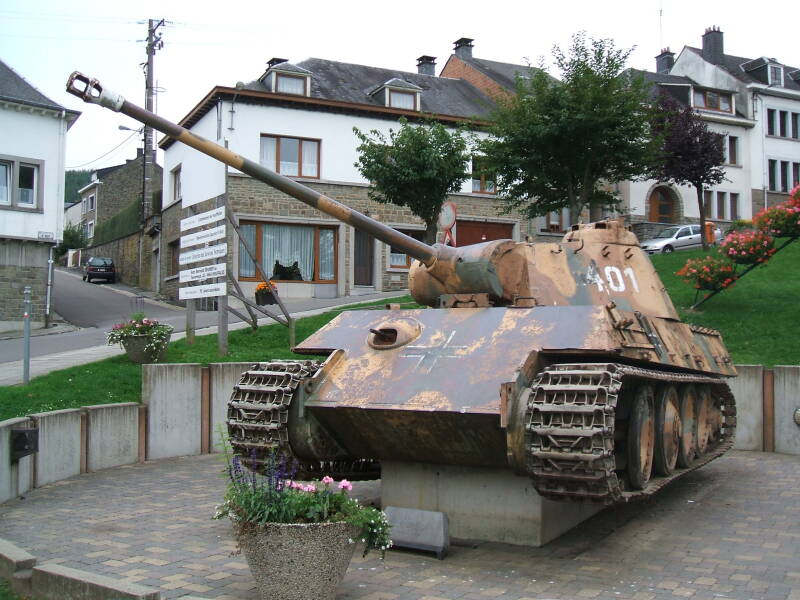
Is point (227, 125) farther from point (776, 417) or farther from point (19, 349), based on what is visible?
point (776, 417)

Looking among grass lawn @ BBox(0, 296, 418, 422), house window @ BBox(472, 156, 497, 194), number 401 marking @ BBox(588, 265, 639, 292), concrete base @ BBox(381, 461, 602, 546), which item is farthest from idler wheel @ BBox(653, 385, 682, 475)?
house window @ BBox(472, 156, 497, 194)

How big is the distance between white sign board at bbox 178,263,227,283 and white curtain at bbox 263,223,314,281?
1432cm

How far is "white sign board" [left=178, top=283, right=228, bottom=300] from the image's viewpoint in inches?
573

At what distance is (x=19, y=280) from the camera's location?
2405 cm

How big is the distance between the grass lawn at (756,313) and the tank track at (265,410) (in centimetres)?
1038

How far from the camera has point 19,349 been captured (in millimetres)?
18859

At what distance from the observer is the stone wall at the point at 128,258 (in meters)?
40.3

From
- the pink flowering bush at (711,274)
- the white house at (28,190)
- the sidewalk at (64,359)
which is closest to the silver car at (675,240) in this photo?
the pink flowering bush at (711,274)

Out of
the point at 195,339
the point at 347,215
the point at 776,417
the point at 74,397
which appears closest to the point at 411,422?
the point at 347,215

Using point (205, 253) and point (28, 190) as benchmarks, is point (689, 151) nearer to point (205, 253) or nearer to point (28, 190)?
point (28, 190)

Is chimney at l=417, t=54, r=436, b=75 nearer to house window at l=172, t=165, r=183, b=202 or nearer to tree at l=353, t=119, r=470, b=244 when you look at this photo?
house window at l=172, t=165, r=183, b=202

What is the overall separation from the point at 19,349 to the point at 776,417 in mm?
14569

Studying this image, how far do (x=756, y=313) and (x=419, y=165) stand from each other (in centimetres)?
891

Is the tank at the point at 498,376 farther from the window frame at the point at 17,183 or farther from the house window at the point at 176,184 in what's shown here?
the house window at the point at 176,184
